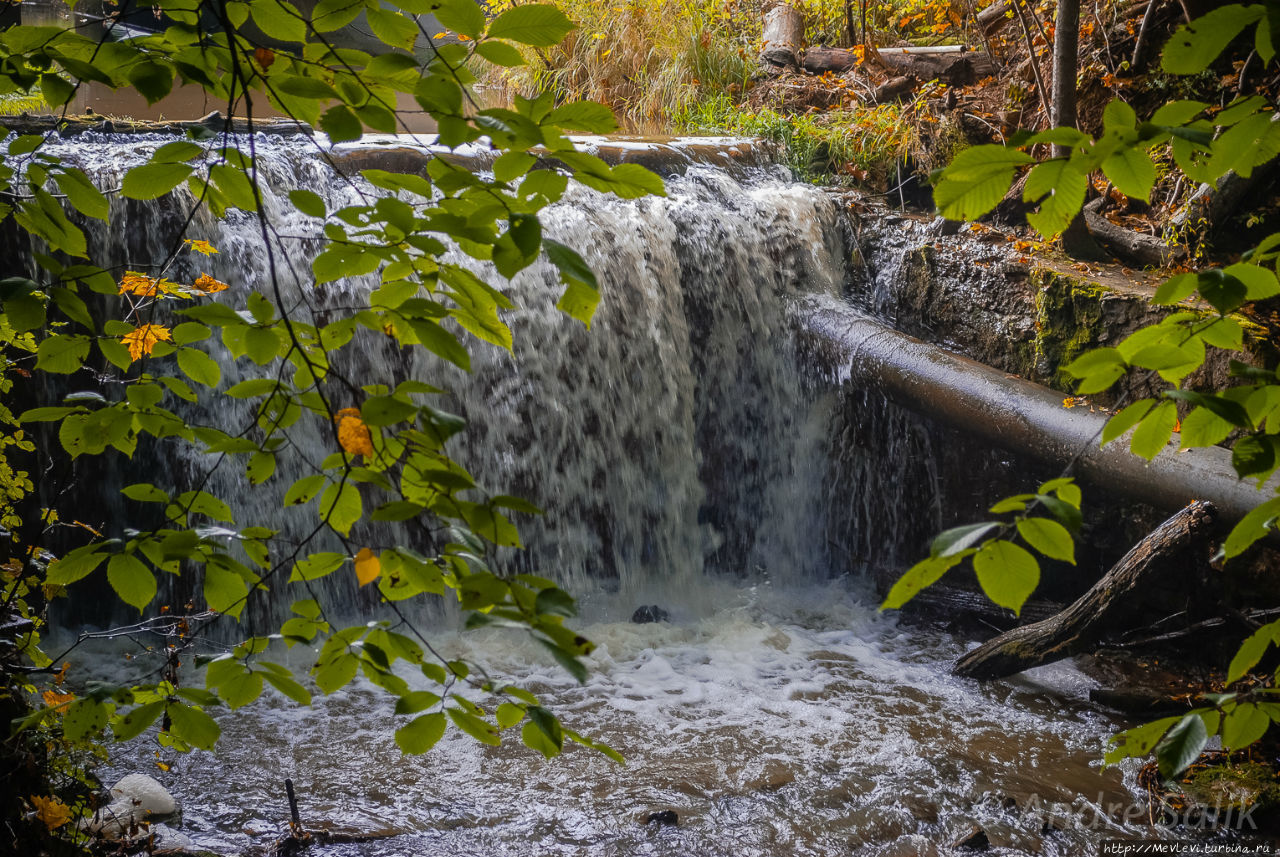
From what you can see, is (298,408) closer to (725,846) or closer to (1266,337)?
(725,846)

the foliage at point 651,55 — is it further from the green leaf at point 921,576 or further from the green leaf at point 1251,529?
the green leaf at point 921,576

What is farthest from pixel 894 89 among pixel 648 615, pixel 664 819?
pixel 664 819

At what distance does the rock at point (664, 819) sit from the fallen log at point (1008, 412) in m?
2.21

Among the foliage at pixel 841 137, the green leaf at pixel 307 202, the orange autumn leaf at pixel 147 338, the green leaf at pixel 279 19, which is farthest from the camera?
the foliage at pixel 841 137

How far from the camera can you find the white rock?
2.85 meters

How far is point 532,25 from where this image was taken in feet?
3.41

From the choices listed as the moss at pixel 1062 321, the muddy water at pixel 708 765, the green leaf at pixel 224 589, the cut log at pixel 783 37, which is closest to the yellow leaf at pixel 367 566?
the green leaf at pixel 224 589

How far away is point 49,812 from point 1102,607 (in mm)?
3904

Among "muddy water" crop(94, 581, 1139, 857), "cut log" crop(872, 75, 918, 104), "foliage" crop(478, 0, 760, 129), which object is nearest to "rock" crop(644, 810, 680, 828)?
"muddy water" crop(94, 581, 1139, 857)

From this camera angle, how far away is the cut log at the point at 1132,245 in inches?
199

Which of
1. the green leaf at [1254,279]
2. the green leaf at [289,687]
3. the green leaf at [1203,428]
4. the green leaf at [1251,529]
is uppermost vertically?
the green leaf at [1254,279]

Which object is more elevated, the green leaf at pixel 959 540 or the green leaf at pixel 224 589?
the green leaf at pixel 959 540

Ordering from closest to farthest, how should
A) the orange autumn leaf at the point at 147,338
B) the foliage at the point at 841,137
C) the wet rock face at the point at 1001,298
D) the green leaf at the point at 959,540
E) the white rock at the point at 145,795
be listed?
the green leaf at the point at 959,540 < the orange autumn leaf at the point at 147,338 < the white rock at the point at 145,795 < the wet rock face at the point at 1001,298 < the foliage at the point at 841,137

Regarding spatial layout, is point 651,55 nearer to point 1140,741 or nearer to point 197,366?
point 197,366
